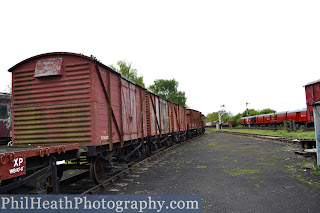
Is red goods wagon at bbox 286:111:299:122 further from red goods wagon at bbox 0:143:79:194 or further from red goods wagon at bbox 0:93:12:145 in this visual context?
red goods wagon at bbox 0:143:79:194

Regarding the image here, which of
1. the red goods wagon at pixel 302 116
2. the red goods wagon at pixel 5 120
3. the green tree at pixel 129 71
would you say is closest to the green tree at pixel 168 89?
the green tree at pixel 129 71

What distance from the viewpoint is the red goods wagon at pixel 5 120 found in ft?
38.9

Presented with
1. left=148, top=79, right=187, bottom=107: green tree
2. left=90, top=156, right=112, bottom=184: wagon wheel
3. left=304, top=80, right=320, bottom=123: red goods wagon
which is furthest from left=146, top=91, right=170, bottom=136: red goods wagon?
left=148, top=79, right=187, bottom=107: green tree

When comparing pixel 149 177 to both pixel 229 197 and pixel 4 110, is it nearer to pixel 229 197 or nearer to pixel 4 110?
pixel 229 197

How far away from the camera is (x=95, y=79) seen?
608 cm

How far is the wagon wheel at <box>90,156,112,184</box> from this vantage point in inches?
248

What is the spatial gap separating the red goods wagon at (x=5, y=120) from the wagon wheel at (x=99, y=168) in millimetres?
8160

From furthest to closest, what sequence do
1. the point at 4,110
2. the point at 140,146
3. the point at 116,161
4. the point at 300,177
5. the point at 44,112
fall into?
the point at 4,110
the point at 140,146
the point at 116,161
the point at 300,177
the point at 44,112

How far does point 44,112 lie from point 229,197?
5581 mm

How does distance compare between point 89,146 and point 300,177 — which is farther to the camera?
point 300,177

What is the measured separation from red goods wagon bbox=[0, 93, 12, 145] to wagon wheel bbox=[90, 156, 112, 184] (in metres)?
Answer: 8.16

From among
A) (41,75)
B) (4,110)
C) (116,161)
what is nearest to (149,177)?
(116,161)

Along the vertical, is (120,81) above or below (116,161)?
above

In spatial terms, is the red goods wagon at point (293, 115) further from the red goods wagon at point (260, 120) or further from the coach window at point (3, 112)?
the coach window at point (3, 112)
